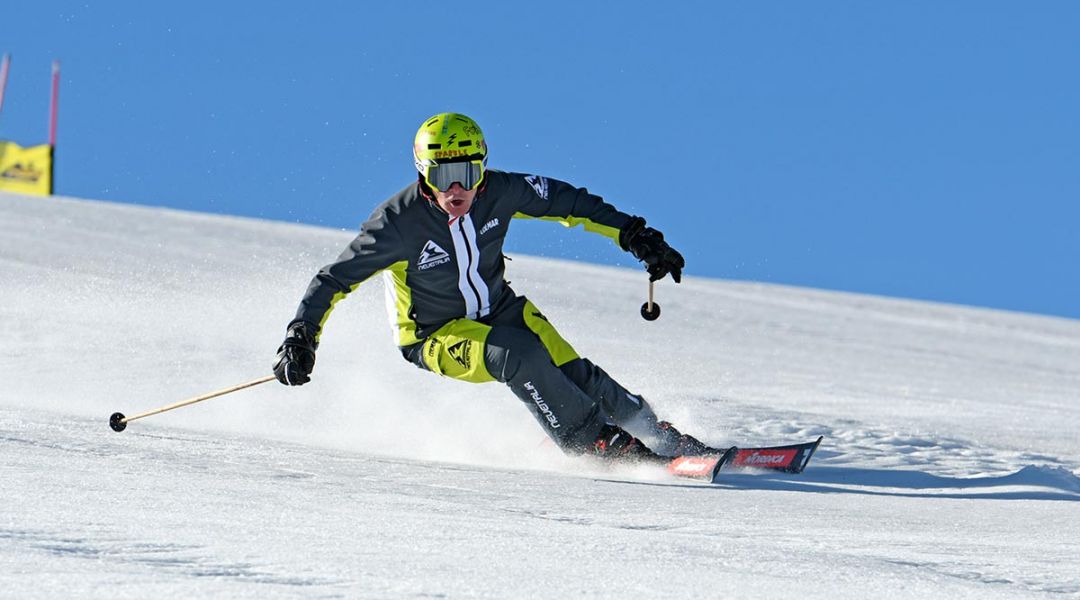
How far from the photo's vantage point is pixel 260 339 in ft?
31.6

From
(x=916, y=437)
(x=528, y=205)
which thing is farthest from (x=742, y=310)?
(x=528, y=205)

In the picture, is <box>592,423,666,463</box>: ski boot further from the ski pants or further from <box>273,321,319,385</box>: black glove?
<box>273,321,319,385</box>: black glove

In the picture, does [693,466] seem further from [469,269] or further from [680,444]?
[469,269]

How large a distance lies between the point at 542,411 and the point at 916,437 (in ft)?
8.44

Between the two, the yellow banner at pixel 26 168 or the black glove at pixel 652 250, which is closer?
the black glove at pixel 652 250

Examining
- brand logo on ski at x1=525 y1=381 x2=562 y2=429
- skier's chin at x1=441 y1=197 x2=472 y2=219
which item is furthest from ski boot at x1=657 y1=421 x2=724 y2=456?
skier's chin at x1=441 y1=197 x2=472 y2=219

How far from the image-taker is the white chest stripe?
579cm

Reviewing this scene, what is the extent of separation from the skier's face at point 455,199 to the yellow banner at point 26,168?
22715mm

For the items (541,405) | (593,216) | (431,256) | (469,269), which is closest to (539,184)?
(593,216)

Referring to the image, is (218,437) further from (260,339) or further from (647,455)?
(260,339)

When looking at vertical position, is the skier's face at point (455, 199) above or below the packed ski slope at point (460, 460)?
above

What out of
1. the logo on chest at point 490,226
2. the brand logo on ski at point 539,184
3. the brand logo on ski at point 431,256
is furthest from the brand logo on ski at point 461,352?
the brand logo on ski at point 539,184

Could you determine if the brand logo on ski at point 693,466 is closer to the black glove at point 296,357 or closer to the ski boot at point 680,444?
the ski boot at point 680,444

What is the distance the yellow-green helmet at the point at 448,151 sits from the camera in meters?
5.60
